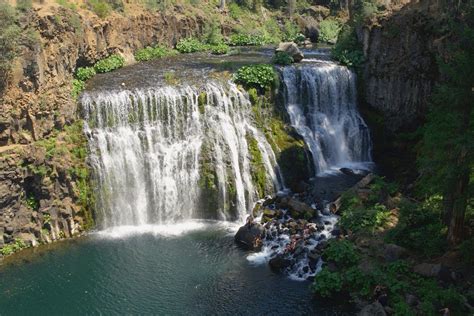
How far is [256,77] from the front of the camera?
31.8m

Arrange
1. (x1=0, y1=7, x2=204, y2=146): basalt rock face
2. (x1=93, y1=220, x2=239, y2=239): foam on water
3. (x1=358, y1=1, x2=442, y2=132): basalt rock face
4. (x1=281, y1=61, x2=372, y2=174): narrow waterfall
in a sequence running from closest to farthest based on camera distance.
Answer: (x1=0, y1=7, x2=204, y2=146): basalt rock face → (x1=93, y1=220, x2=239, y2=239): foam on water → (x1=358, y1=1, x2=442, y2=132): basalt rock face → (x1=281, y1=61, x2=372, y2=174): narrow waterfall

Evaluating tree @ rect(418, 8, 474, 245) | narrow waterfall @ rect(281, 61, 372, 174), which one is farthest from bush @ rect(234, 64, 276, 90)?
tree @ rect(418, 8, 474, 245)

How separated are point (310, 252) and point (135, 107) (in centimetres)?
1297

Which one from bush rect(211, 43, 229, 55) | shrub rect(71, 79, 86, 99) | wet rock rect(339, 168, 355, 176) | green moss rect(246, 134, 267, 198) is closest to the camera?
green moss rect(246, 134, 267, 198)

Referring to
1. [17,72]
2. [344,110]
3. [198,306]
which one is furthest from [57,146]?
[344,110]

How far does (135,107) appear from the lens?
2848cm

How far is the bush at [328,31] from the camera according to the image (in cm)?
5516

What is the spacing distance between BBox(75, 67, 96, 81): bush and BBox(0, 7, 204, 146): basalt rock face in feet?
1.77

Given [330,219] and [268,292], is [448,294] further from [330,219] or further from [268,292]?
[330,219]

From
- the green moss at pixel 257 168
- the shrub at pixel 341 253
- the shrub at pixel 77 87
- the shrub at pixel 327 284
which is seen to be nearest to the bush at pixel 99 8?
the shrub at pixel 77 87

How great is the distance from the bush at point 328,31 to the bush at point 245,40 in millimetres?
8181

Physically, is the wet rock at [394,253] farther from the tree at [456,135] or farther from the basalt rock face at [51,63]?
the basalt rock face at [51,63]

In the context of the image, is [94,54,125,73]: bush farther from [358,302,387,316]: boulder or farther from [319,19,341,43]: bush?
[319,19,341,43]: bush

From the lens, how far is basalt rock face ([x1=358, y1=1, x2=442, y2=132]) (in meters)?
32.4
